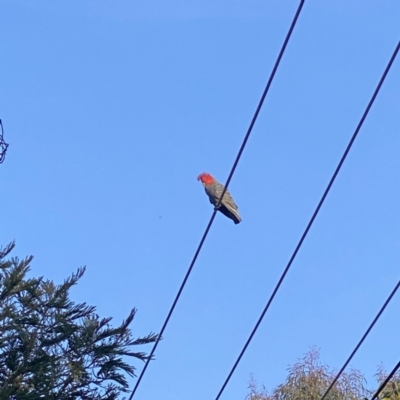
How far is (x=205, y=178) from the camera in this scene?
1152 cm

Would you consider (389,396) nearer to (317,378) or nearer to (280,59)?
(317,378)

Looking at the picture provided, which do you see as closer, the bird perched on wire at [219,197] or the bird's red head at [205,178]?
the bird perched on wire at [219,197]

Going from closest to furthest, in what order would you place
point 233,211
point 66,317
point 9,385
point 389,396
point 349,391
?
1. point 233,211
2. point 9,385
3. point 66,317
4. point 389,396
5. point 349,391

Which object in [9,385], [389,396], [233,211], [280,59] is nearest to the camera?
[280,59]

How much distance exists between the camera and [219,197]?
10.4 meters

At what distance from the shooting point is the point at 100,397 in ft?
40.5

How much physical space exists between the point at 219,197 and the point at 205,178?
119 centimetres

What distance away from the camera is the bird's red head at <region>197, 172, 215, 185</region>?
11378 millimetres

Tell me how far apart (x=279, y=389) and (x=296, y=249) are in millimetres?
10701

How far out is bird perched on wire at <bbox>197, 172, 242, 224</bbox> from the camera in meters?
9.67

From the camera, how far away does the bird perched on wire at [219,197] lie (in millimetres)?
9672

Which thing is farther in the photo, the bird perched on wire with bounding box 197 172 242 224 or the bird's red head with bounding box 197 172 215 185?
the bird's red head with bounding box 197 172 215 185

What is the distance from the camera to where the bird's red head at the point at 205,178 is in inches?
448

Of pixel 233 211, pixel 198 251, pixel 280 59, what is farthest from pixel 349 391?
pixel 280 59
